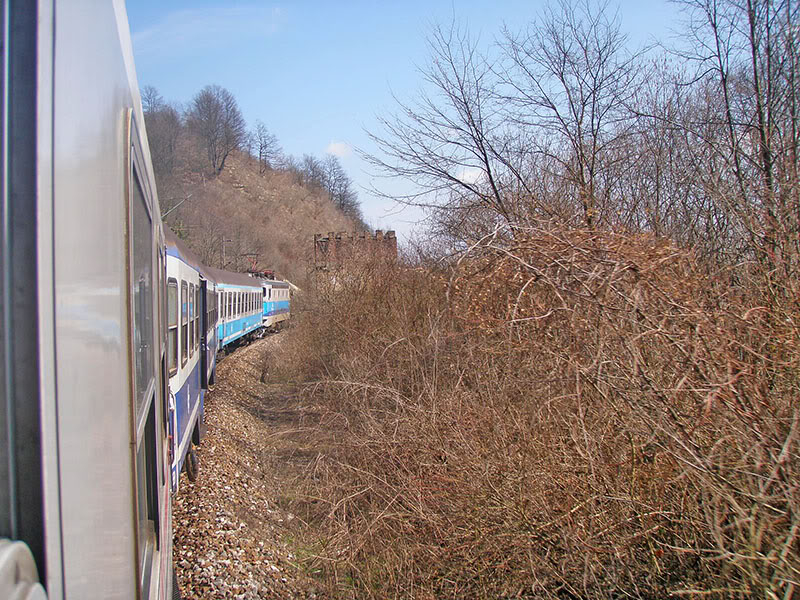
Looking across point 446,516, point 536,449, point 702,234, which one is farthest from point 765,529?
point 702,234

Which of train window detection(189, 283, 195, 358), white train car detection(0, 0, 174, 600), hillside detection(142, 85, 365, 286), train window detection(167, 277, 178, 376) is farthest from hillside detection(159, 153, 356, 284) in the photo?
white train car detection(0, 0, 174, 600)

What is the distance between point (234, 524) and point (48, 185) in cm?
676

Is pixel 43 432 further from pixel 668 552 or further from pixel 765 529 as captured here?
pixel 668 552

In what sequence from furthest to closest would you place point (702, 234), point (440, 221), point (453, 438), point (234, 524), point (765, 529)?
point (440, 221), point (234, 524), point (702, 234), point (453, 438), point (765, 529)

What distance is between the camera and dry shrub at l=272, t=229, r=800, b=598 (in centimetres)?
336

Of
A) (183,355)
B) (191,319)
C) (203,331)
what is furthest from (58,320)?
(203,331)

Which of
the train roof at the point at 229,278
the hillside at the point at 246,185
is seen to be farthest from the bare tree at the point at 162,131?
the train roof at the point at 229,278

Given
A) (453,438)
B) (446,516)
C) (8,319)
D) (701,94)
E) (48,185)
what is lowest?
(446,516)

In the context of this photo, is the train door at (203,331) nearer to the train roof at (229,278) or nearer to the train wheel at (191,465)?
the train wheel at (191,465)

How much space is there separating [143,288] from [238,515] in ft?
18.5

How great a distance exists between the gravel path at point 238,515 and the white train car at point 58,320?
4.93 meters

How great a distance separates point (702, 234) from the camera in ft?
20.4

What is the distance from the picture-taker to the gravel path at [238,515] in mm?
5672

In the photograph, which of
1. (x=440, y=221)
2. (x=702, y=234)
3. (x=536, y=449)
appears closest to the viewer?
(x=536, y=449)
